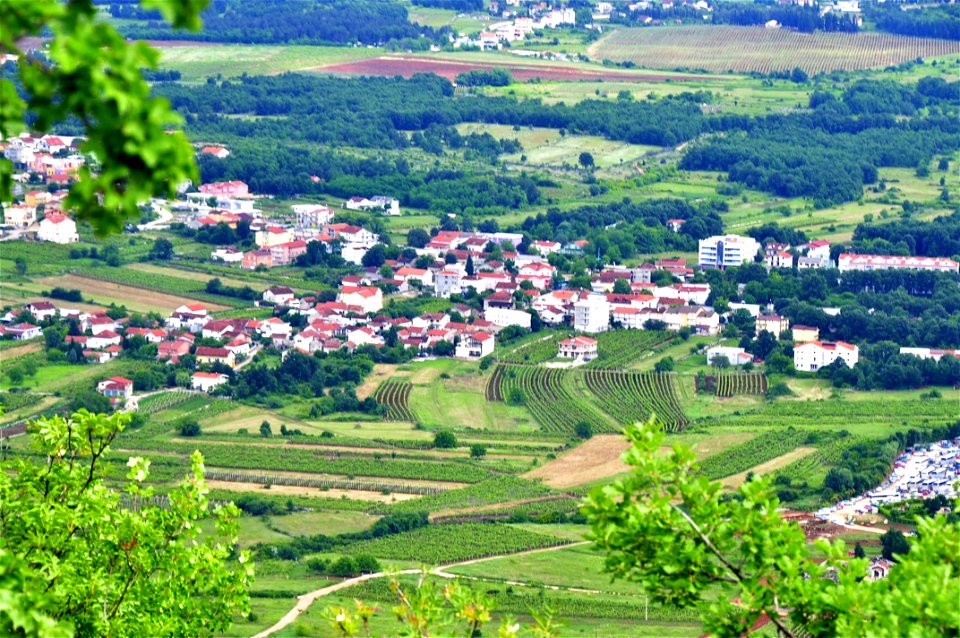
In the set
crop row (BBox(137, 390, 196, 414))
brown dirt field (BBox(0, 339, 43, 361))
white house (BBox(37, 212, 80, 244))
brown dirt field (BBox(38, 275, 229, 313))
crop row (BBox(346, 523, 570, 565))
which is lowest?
crop row (BBox(137, 390, 196, 414))

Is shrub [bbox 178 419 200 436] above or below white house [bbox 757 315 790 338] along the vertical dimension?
above

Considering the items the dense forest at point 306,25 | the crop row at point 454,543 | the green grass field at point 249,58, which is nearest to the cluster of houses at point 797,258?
the crop row at point 454,543

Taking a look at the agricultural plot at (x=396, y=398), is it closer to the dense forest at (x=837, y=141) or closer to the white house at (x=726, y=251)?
the white house at (x=726, y=251)

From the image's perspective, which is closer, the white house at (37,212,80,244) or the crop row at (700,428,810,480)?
the crop row at (700,428,810,480)

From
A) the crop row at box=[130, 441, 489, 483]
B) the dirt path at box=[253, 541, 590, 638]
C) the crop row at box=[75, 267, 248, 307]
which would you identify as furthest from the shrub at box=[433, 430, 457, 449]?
the crop row at box=[75, 267, 248, 307]

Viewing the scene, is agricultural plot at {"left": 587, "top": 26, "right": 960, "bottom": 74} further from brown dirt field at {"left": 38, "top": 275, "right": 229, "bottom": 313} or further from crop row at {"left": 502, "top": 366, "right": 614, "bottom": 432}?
crop row at {"left": 502, "top": 366, "right": 614, "bottom": 432}
